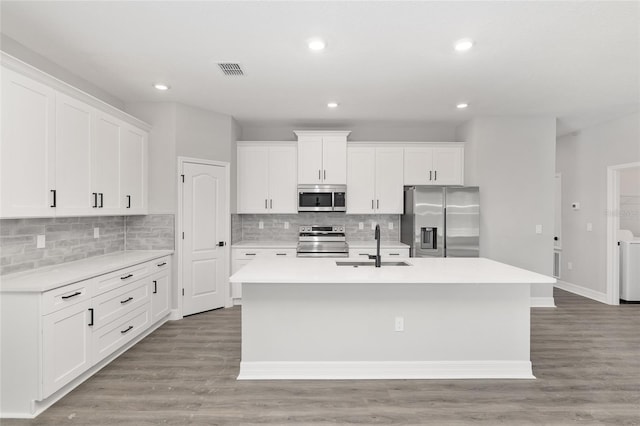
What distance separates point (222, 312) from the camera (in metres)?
4.62

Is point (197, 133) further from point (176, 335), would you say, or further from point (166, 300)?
point (176, 335)

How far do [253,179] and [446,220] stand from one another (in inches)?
118

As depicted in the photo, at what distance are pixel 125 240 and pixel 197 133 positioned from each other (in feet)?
5.60

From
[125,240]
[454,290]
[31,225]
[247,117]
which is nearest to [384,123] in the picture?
[247,117]

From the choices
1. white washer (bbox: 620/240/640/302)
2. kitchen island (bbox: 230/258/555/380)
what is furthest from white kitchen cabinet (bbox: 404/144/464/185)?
white washer (bbox: 620/240/640/302)

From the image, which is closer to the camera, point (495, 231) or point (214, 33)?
point (214, 33)

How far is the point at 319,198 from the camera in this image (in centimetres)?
515

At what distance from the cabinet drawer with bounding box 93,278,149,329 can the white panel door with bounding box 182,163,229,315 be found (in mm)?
810

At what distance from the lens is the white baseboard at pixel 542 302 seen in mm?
4883

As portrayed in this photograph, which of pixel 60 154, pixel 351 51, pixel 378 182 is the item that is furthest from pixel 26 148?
pixel 378 182

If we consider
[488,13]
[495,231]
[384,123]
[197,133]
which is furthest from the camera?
[384,123]

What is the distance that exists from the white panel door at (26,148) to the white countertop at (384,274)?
163 centimetres

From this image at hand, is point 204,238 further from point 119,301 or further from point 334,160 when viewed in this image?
point 334,160

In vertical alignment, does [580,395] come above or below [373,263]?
below
